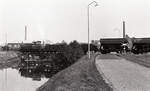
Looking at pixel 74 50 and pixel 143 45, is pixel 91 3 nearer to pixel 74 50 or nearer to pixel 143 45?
pixel 74 50

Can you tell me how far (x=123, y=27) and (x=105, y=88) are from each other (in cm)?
9393

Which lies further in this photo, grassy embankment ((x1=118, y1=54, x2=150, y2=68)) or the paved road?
grassy embankment ((x1=118, y1=54, x2=150, y2=68))

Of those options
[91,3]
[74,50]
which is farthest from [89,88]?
[74,50]

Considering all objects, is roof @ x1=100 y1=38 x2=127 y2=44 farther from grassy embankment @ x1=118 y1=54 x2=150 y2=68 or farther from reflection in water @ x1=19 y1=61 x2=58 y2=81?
grassy embankment @ x1=118 y1=54 x2=150 y2=68

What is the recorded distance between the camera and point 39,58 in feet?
337

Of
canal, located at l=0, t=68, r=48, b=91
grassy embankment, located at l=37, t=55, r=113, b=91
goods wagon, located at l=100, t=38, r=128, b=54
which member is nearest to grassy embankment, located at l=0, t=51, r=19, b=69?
canal, located at l=0, t=68, r=48, b=91

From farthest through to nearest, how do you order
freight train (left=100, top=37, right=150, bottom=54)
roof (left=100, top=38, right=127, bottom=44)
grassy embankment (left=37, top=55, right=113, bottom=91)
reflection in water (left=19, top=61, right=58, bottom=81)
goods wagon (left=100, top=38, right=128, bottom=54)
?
1. goods wagon (left=100, top=38, right=128, bottom=54)
2. roof (left=100, top=38, right=127, bottom=44)
3. freight train (left=100, top=37, right=150, bottom=54)
4. reflection in water (left=19, top=61, right=58, bottom=81)
5. grassy embankment (left=37, top=55, right=113, bottom=91)

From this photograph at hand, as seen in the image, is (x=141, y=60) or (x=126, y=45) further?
(x=126, y=45)

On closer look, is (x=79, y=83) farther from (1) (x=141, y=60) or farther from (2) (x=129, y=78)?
(1) (x=141, y=60)

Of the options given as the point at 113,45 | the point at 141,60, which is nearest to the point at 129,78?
the point at 141,60

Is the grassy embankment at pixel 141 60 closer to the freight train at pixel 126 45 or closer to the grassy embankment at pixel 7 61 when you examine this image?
the freight train at pixel 126 45

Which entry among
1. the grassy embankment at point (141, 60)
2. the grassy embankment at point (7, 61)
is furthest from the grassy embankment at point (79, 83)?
the grassy embankment at point (7, 61)

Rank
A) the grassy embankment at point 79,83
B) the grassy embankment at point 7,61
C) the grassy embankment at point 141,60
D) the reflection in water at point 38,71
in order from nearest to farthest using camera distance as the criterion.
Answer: the grassy embankment at point 79,83 < the grassy embankment at point 141,60 < the reflection in water at point 38,71 < the grassy embankment at point 7,61

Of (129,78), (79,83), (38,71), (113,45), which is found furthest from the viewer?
(113,45)
